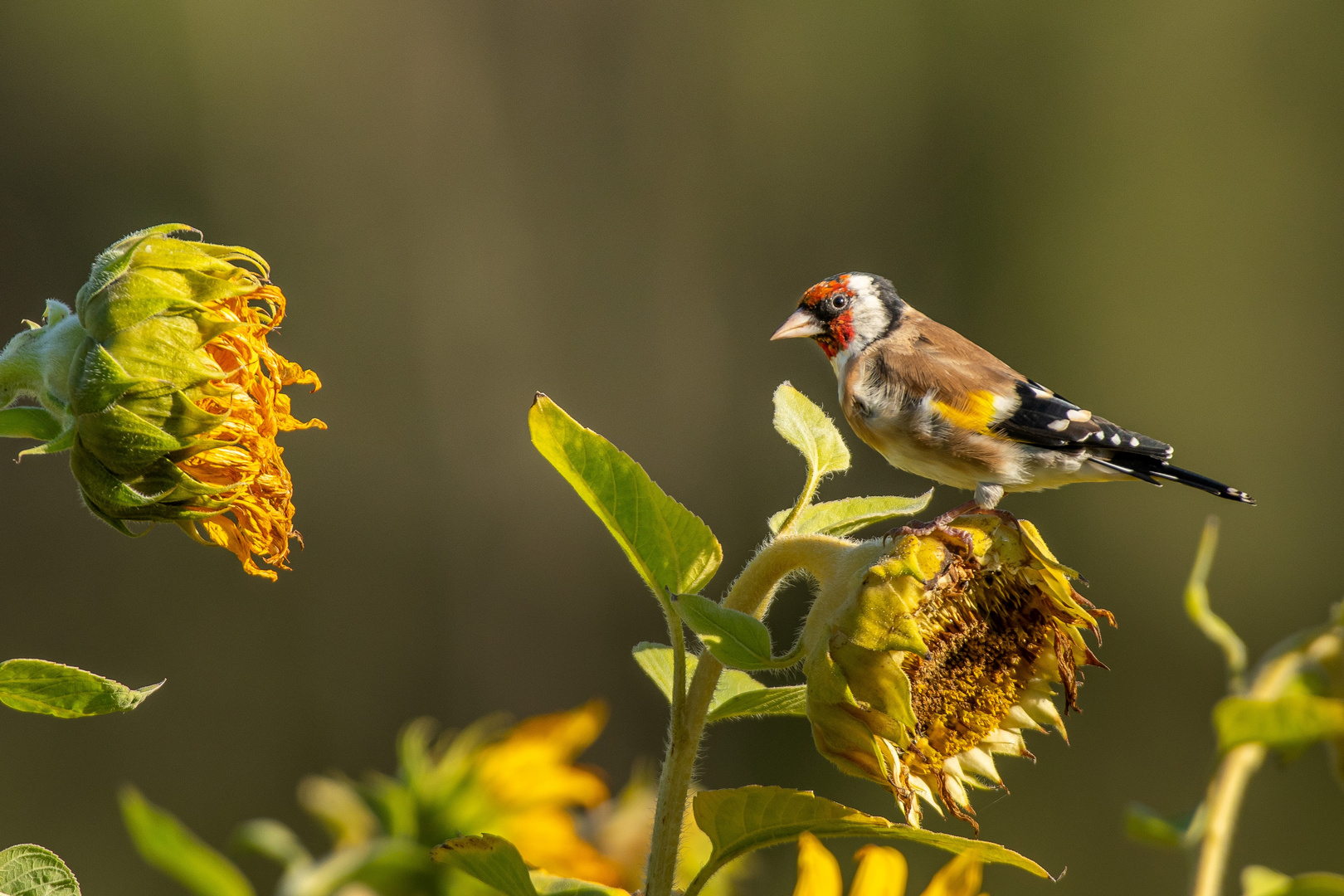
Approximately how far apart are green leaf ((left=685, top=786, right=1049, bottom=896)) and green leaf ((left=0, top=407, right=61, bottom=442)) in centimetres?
35

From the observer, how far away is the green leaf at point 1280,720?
1.81ft

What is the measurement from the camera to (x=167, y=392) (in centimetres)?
57

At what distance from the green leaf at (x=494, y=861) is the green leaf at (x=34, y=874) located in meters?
0.14

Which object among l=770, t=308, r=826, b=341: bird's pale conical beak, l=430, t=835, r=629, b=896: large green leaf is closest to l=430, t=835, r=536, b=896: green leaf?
l=430, t=835, r=629, b=896: large green leaf

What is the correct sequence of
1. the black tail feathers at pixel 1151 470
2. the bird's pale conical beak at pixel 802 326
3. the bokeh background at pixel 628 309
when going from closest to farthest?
the black tail feathers at pixel 1151 470
the bird's pale conical beak at pixel 802 326
the bokeh background at pixel 628 309

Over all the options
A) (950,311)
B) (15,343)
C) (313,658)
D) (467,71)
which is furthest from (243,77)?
(15,343)

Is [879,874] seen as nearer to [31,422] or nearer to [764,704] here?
[764,704]

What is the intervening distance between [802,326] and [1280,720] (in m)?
0.64

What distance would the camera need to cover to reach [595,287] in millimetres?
4223

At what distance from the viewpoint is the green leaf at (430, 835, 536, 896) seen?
0.48 metres

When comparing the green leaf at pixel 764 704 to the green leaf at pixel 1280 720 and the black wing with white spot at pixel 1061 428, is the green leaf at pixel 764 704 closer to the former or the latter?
the green leaf at pixel 1280 720

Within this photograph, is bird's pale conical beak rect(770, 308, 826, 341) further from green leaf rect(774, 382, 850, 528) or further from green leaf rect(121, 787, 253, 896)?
green leaf rect(121, 787, 253, 896)

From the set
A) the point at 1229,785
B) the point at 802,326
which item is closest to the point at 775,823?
the point at 1229,785

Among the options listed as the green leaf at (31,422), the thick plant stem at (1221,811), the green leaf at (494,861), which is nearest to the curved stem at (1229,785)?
the thick plant stem at (1221,811)
